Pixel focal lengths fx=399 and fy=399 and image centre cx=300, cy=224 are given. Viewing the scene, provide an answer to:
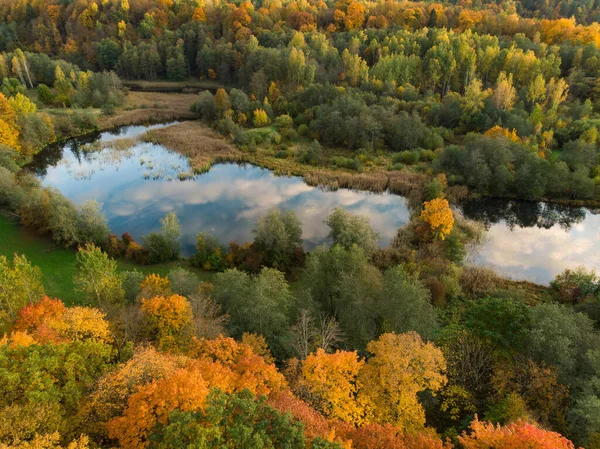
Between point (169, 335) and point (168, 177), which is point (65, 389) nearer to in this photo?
point (169, 335)

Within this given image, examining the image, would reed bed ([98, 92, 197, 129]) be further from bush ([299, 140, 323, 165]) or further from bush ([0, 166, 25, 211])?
bush ([0, 166, 25, 211])

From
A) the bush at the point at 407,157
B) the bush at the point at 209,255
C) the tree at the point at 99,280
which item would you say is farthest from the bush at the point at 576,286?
the tree at the point at 99,280

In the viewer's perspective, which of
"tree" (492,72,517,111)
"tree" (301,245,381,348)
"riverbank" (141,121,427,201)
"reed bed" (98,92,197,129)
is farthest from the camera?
"reed bed" (98,92,197,129)

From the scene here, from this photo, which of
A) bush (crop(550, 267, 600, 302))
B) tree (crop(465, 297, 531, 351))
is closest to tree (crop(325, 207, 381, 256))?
tree (crop(465, 297, 531, 351))

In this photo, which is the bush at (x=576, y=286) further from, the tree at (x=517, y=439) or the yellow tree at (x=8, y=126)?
the yellow tree at (x=8, y=126)

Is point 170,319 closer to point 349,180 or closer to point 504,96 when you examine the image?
point 349,180

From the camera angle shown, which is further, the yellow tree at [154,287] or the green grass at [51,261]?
the green grass at [51,261]
